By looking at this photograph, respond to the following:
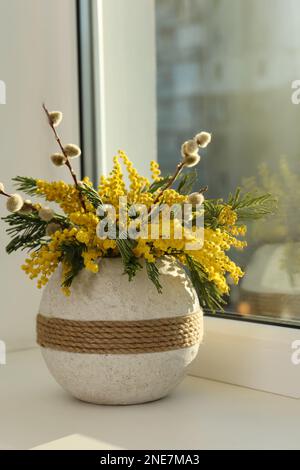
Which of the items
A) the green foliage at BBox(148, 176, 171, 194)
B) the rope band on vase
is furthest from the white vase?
the green foliage at BBox(148, 176, 171, 194)

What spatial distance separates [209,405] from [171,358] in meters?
0.11

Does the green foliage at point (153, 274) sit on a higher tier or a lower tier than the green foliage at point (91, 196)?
lower

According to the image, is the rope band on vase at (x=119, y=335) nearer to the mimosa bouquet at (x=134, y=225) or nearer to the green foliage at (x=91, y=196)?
the mimosa bouquet at (x=134, y=225)

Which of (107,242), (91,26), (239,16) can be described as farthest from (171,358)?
(91,26)

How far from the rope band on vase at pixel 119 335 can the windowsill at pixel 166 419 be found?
94 mm

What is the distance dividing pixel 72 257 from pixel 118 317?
0.10 metres

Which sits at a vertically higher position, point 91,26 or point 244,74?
point 91,26

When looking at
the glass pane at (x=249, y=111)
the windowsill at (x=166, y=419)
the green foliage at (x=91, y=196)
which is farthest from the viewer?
the glass pane at (x=249, y=111)

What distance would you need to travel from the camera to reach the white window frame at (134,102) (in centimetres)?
124

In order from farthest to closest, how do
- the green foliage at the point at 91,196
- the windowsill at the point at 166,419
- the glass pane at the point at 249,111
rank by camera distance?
the glass pane at the point at 249,111
the green foliage at the point at 91,196
the windowsill at the point at 166,419

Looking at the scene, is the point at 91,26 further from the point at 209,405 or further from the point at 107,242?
the point at 209,405

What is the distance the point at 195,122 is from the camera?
1.36 m

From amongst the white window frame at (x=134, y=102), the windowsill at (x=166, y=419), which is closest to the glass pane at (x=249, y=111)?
the white window frame at (x=134, y=102)

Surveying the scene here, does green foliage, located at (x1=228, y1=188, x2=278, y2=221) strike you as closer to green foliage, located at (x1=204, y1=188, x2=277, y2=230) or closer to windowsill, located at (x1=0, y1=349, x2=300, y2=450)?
green foliage, located at (x1=204, y1=188, x2=277, y2=230)
